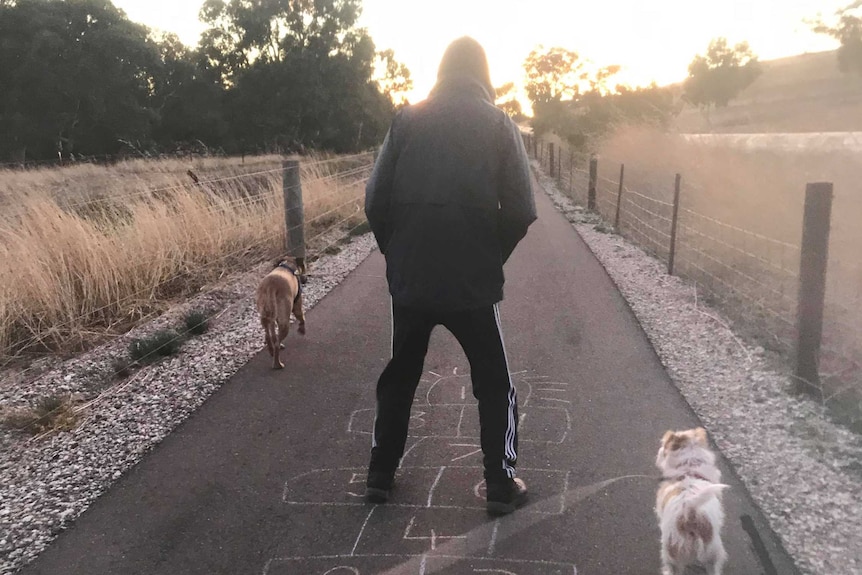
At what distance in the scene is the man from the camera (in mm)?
2979

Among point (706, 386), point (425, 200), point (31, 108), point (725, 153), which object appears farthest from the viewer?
point (31, 108)

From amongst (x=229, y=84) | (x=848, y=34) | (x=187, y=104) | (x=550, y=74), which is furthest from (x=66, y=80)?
(x=848, y=34)

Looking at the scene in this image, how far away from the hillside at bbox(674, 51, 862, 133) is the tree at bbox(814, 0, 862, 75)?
8.48ft

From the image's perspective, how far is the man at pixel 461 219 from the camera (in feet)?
9.77

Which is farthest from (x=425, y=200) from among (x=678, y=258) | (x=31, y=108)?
(x=31, y=108)

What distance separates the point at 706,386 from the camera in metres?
4.90

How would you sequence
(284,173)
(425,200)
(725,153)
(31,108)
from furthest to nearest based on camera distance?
(31,108) < (725,153) < (284,173) < (425,200)

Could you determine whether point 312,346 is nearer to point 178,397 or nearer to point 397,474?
point 178,397

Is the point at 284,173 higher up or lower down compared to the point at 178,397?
higher up

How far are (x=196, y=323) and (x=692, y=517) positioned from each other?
531cm

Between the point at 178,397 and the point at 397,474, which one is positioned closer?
the point at 397,474

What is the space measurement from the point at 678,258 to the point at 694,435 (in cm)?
760

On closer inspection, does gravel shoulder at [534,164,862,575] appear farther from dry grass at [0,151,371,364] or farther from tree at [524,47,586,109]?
tree at [524,47,586,109]

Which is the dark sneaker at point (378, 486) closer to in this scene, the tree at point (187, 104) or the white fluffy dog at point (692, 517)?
the white fluffy dog at point (692, 517)
